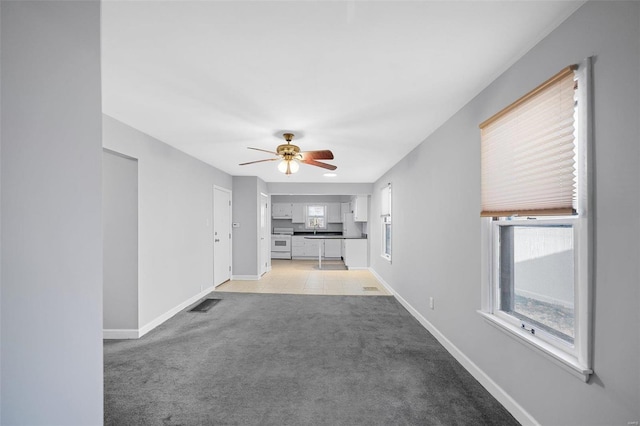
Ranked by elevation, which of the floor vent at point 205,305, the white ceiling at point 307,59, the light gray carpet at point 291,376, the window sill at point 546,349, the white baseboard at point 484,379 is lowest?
the floor vent at point 205,305

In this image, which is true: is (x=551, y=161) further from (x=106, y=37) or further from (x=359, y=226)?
(x=359, y=226)

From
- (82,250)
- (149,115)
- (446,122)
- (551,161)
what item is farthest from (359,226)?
(82,250)

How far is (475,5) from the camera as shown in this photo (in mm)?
1502

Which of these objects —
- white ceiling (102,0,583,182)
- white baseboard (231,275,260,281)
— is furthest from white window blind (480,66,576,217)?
white baseboard (231,275,260,281)

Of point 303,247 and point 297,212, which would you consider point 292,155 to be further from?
point 297,212

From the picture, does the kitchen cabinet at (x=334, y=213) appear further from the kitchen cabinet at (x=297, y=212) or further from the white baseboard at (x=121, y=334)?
the white baseboard at (x=121, y=334)

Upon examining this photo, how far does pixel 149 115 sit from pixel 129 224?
1296 millimetres

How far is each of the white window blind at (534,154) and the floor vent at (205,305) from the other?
13.0 feet

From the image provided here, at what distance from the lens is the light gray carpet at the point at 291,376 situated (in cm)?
210

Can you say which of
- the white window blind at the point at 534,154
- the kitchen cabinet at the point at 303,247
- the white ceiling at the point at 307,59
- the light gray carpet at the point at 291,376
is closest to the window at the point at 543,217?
the white window blind at the point at 534,154

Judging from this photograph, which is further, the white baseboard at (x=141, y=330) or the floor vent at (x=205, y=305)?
the floor vent at (x=205, y=305)

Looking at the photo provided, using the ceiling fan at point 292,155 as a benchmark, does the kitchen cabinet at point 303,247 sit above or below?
below

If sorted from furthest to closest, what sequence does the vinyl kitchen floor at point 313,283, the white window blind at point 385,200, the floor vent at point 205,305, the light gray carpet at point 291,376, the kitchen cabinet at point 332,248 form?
1. the kitchen cabinet at point 332,248
2. the white window blind at point 385,200
3. the vinyl kitchen floor at point 313,283
4. the floor vent at point 205,305
5. the light gray carpet at point 291,376

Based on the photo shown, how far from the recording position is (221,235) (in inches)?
243
